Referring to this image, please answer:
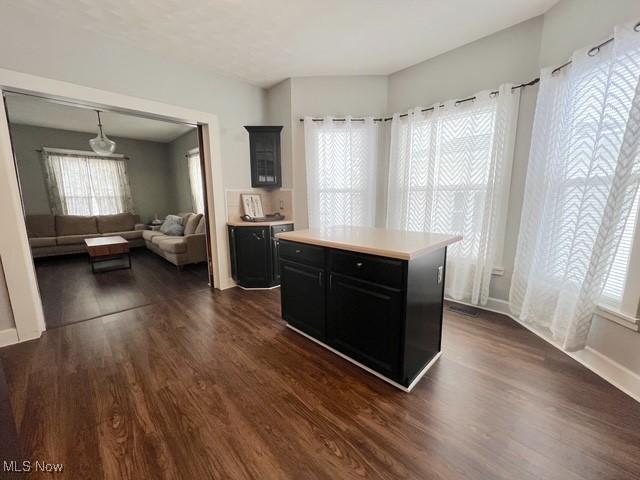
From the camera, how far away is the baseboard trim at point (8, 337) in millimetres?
2057

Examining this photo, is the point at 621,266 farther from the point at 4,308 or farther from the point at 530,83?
the point at 4,308

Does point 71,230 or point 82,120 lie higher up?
point 82,120

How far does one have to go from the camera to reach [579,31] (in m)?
1.85

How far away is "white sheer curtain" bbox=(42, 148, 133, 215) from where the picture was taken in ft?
17.4

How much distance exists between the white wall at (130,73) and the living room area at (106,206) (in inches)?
34.7

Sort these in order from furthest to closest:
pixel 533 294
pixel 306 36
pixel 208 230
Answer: pixel 208 230, pixel 306 36, pixel 533 294

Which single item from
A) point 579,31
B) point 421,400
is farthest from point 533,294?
point 579,31

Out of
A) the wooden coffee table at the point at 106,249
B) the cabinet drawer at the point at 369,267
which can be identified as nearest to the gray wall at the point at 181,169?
the wooden coffee table at the point at 106,249

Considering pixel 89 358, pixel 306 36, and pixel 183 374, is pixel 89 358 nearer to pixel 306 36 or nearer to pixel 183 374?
pixel 183 374

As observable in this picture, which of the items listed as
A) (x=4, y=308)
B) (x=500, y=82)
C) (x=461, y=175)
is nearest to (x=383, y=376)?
(x=461, y=175)

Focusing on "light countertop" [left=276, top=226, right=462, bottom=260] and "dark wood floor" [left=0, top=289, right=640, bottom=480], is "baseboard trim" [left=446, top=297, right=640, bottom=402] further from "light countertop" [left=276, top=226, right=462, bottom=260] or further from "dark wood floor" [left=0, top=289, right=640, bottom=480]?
"light countertop" [left=276, top=226, right=462, bottom=260]

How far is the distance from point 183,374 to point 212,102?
9.43 feet

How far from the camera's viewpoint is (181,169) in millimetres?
6215

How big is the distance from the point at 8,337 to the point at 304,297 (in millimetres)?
2402
